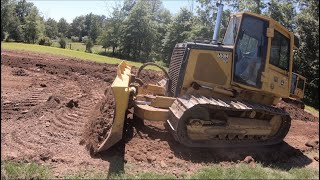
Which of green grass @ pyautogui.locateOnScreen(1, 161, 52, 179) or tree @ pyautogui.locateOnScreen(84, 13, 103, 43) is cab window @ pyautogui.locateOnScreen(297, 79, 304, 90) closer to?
green grass @ pyautogui.locateOnScreen(1, 161, 52, 179)

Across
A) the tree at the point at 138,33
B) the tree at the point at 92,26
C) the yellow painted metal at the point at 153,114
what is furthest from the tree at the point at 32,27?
the yellow painted metal at the point at 153,114

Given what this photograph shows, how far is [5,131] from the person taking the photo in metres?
7.20

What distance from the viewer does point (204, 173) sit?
6.09 m

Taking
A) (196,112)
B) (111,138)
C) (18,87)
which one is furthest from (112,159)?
(18,87)

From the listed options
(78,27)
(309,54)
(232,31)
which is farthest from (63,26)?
(232,31)

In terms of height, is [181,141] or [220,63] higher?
[220,63]

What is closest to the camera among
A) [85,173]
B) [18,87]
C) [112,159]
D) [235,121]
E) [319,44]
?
[85,173]

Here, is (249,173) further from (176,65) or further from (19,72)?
(19,72)

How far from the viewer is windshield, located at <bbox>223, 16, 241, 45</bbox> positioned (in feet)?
27.1

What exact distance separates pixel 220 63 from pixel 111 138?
118 inches

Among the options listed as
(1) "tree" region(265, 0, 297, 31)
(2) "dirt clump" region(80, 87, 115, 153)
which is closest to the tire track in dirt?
(2) "dirt clump" region(80, 87, 115, 153)

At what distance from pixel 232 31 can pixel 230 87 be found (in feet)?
4.29

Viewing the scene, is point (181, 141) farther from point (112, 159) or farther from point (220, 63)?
point (220, 63)

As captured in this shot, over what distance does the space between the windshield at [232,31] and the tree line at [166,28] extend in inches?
589
